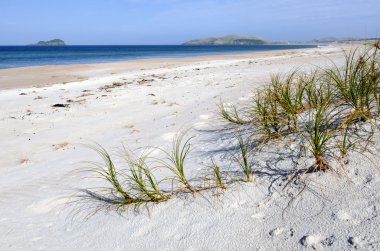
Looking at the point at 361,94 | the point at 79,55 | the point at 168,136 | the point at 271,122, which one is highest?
the point at 361,94

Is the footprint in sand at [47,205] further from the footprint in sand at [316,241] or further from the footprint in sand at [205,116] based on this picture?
the footprint in sand at [205,116]

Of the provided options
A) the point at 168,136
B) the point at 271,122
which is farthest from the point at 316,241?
the point at 168,136

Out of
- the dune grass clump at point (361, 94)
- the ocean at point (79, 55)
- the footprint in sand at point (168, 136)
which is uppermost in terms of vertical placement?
the dune grass clump at point (361, 94)

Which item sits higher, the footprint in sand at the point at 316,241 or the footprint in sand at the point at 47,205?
the footprint in sand at the point at 316,241

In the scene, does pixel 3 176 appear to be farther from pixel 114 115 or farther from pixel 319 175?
pixel 319 175

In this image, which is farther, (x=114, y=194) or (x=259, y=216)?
(x=114, y=194)

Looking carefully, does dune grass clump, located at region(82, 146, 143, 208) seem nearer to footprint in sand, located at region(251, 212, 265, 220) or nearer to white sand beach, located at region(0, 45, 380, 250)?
white sand beach, located at region(0, 45, 380, 250)

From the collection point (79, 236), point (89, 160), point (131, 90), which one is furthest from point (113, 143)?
point (131, 90)

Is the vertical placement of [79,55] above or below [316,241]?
below

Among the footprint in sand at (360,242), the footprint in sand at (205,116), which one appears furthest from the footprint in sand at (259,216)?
the footprint in sand at (205,116)

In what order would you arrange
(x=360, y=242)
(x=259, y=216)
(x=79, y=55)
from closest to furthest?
(x=360, y=242) → (x=259, y=216) → (x=79, y=55)

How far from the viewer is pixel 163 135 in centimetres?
399

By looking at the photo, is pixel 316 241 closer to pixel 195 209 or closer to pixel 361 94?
pixel 195 209

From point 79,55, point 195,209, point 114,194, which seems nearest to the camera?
point 195,209
